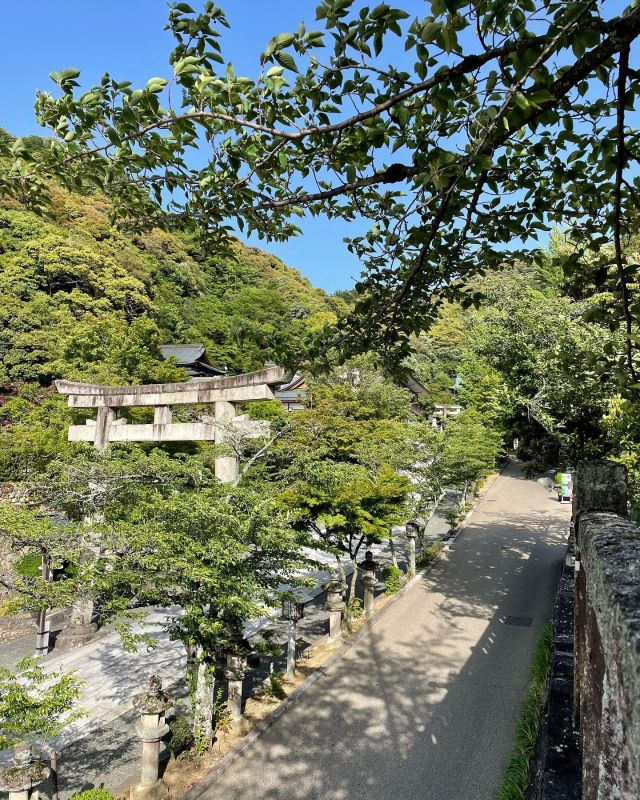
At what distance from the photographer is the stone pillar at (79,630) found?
11.1 metres

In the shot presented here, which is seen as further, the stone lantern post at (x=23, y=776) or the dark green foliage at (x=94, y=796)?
the dark green foliage at (x=94, y=796)

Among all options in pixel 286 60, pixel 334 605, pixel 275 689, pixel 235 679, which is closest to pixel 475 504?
pixel 334 605

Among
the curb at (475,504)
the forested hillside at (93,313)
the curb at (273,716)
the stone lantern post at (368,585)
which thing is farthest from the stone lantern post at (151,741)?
the curb at (475,504)

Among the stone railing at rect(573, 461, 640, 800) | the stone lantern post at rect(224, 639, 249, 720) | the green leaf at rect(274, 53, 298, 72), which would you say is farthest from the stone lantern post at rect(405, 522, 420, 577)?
the green leaf at rect(274, 53, 298, 72)

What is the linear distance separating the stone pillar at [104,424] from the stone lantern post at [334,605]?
788 centimetres

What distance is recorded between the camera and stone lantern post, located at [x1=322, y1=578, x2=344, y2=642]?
10125 millimetres

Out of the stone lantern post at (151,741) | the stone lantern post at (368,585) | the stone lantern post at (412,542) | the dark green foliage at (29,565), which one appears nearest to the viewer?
the stone lantern post at (151,741)

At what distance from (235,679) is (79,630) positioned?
5654 millimetres

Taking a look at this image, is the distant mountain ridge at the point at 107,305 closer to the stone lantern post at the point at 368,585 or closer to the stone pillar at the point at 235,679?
the stone pillar at the point at 235,679

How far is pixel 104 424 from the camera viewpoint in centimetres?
1428

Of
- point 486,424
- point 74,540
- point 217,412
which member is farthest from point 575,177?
point 486,424

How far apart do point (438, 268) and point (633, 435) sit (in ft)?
23.3

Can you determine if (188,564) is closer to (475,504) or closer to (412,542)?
(412,542)

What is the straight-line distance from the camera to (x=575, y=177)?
3213 millimetres
